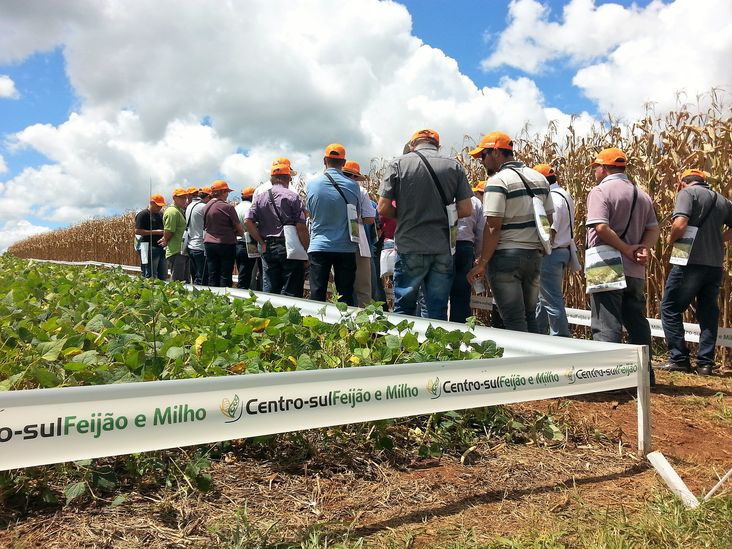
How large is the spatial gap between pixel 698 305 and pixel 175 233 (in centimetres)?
795

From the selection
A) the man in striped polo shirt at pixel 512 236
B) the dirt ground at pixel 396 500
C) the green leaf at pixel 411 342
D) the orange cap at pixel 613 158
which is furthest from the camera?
the orange cap at pixel 613 158

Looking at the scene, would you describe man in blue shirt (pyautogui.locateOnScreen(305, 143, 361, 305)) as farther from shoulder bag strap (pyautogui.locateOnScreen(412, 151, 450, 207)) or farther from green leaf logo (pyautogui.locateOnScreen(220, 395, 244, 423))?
green leaf logo (pyautogui.locateOnScreen(220, 395, 244, 423))

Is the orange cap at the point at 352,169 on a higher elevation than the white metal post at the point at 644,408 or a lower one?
higher

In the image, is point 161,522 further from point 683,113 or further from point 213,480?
point 683,113

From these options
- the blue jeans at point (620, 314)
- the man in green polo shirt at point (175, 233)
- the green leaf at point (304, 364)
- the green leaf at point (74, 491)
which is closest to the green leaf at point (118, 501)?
the green leaf at point (74, 491)

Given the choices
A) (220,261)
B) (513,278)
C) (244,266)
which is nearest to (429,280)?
(513,278)

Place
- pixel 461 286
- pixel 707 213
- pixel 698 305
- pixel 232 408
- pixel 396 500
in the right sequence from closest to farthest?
1. pixel 232 408
2. pixel 396 500
3. pixel 707 213
4. pixel 698 305
5. pixel 461 286

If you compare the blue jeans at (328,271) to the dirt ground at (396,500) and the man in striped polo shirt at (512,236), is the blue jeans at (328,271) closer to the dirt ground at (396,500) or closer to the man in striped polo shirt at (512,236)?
the man in striped polo shirt at (512,236)

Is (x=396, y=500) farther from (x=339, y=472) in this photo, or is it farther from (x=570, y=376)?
(x=570, y=376)

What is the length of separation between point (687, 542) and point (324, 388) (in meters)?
1.41

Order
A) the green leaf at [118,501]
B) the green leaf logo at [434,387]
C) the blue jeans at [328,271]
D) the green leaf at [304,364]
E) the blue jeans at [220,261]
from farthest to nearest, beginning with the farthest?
1. the blue jeans at [220,261]
2. the blue jeans at [328,271]
3. the green leaf at [304,364]
4. the green leaf logo at [434,387]
5. the green leaf at [118,501]

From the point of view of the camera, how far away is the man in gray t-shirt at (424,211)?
15.8ft

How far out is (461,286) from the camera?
6.10 metres

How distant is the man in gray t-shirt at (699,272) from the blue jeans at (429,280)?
235cm
